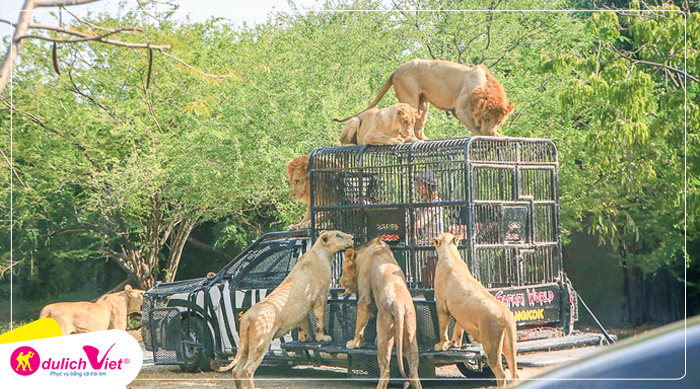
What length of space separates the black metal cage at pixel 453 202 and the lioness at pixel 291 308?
13.7 inches

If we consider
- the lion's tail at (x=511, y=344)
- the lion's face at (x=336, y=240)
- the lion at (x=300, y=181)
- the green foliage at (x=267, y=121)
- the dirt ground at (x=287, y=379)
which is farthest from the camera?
the green foliage at (x=267, y=121)

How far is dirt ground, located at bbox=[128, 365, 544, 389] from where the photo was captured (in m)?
7.87

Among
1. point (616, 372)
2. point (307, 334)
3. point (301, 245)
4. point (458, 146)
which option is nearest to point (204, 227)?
point (301, 245)

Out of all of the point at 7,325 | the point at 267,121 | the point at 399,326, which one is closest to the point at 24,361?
the point at 7,325

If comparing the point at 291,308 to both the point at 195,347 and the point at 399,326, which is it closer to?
the point at 399,326

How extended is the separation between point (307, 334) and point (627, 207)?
16.7ft

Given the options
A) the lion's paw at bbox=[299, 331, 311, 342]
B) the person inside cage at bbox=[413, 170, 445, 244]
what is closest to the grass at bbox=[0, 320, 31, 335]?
the lion's paw at bbox=[299, 331, 311, 342]

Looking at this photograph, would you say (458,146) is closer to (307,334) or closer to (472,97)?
(472,97)

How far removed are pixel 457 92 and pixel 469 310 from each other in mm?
2381

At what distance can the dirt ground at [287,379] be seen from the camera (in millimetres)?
7871

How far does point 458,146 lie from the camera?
7113mm

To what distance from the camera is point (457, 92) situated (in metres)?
8.10

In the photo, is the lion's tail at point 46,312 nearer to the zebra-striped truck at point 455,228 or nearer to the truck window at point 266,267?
the truck window at point 266,267

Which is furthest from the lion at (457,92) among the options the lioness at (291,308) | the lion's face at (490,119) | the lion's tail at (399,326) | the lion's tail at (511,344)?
the lion's tail at (511,344)
